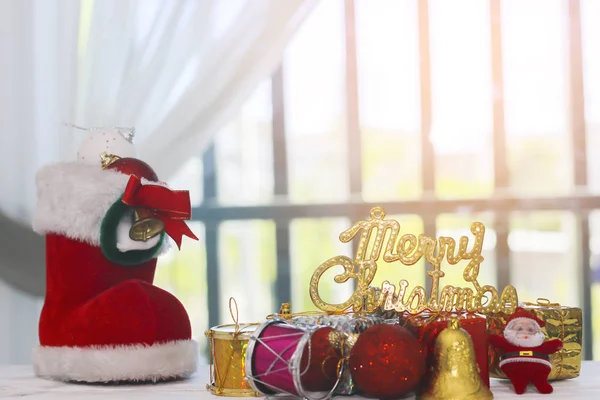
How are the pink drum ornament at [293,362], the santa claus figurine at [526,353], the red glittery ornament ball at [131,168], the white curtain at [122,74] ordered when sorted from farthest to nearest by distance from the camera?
the white curtain at [122,74]
the red glittery ornament ball at [131,168]
the santa claus figurine at [526,353]
the pink drum ornament at [293,362]

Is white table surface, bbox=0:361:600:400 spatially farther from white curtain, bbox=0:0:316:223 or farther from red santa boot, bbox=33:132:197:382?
white curtain, bbox=0:0:316:223

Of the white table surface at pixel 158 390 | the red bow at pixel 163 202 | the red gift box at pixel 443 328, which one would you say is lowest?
the white table surface at pixel 158 390

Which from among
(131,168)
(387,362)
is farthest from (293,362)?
(131,168)

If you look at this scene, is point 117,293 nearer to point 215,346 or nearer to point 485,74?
point 215,346

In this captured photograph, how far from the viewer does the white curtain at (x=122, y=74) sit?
1.81m

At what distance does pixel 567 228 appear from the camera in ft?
6.07

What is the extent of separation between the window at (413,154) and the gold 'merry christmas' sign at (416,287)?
67 centimetres

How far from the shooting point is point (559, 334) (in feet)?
3.91

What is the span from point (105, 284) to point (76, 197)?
0.15 meters

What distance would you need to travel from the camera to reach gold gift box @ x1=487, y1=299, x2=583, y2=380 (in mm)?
1190

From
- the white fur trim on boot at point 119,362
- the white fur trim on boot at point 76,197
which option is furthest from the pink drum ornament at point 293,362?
the white fur trim on boot at point 76,197

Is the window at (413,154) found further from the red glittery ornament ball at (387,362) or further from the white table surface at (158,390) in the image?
the red glittery ornament ball at (387,362)

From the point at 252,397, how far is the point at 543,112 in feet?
3.68

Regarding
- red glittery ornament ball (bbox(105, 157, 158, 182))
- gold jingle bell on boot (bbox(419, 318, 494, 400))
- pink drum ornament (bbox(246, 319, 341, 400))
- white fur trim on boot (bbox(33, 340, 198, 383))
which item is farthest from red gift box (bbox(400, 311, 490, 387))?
red glittery ornament ball (bbox(105, 157, 158, 182))
